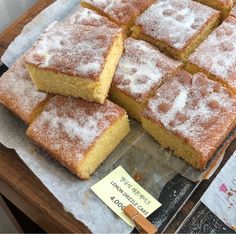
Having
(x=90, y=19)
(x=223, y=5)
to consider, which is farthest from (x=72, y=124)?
(x=223, y=5)

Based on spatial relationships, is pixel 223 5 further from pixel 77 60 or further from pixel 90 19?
pixel 77 60

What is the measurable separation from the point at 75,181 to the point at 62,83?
1.55ft

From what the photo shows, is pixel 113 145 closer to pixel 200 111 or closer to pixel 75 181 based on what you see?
pixel 75 181

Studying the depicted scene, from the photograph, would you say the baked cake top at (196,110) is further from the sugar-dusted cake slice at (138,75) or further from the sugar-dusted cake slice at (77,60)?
the sugar-dusted cake slice at (77,60)

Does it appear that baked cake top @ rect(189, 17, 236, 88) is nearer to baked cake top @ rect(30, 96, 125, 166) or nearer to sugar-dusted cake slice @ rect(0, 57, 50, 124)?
baked cake top @ rect(30, 96, 125, 166)

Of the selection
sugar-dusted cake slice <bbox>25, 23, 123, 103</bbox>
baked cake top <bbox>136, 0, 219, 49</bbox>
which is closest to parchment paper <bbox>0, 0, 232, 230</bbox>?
sugar-dusted cake slice <bbox>25, 23, 123, 103</bbox>

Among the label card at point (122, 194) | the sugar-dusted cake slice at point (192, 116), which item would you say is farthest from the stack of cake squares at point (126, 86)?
the label card at point (122, 194)

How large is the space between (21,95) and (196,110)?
87cm

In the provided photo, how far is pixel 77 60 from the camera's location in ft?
6.12

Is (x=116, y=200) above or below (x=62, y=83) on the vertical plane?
below

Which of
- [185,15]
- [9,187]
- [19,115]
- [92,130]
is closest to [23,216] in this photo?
[9,187]

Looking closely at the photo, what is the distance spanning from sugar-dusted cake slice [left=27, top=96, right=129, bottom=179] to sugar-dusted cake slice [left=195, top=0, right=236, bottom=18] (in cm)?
88

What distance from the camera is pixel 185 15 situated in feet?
7.02

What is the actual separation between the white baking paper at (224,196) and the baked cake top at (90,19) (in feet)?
3.18
